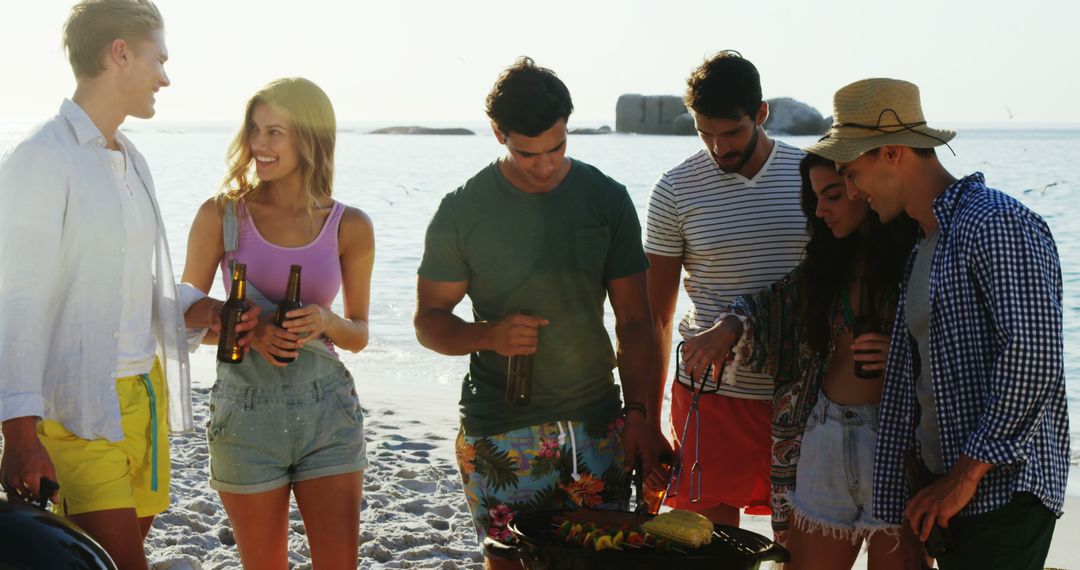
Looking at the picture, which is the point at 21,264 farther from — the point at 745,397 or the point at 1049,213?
the point at 1049,213

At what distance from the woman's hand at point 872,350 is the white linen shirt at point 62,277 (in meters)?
2.17

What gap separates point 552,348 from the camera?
12.1 feet

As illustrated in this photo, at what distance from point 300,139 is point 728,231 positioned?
153cm

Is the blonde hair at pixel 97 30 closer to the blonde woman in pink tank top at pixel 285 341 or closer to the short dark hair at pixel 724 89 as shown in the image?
the blonde woman in pink tank top at pixel 285 341

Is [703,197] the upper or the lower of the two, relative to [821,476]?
upper

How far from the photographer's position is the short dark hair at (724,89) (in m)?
4.07

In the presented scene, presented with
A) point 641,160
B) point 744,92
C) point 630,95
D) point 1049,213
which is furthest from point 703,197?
point 630,95

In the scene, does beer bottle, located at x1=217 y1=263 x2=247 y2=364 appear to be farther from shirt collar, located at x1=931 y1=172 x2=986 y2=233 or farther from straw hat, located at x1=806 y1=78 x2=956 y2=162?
shirt collar, located at x1=931 y1=172 x2=986 y2=233

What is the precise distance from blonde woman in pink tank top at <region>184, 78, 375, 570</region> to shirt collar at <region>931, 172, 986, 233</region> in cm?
187

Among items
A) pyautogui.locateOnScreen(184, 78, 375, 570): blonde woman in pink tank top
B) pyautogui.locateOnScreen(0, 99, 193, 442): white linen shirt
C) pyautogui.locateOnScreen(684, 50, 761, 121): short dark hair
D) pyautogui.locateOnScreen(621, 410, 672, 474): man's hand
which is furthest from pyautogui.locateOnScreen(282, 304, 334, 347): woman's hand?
pyautogui.locateOnScreen(684, 50, 761, 121): short dark hair

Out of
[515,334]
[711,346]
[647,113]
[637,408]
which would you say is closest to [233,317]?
[515,334]

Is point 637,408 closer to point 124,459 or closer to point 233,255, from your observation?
point 233,255

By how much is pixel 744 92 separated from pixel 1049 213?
2316 centimetres

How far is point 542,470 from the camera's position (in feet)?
12.1
